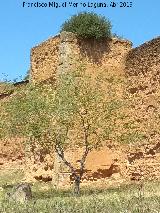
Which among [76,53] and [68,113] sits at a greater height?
[76,53]

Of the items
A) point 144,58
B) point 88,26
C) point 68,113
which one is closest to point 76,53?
point 88,26

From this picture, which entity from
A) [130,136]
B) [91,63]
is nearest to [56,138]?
[130,136]

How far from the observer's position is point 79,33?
19.9 metres

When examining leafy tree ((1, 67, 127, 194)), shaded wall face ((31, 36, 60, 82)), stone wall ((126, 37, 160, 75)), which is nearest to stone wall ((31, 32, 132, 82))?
shaded wall face ((31, 36, 60, 82))

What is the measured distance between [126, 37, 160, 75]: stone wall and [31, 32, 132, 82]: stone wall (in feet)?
1.58

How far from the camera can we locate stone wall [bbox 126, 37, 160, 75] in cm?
1862

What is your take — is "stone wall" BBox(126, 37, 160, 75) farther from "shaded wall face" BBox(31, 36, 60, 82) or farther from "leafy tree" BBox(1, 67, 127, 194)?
"leafy tree" BBox(1, 67, 127, 194)

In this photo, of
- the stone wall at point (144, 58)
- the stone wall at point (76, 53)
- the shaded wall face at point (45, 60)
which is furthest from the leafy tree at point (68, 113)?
the shaded wall face at point (45, 60)

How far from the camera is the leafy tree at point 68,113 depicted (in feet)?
49.8

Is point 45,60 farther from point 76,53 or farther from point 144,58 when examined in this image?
point 144,58

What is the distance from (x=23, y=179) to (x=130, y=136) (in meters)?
6.54

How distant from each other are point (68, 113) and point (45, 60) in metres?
6.15

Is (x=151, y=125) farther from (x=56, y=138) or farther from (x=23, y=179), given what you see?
(x=23, y=179)

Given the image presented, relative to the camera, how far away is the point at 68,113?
15195 mm
